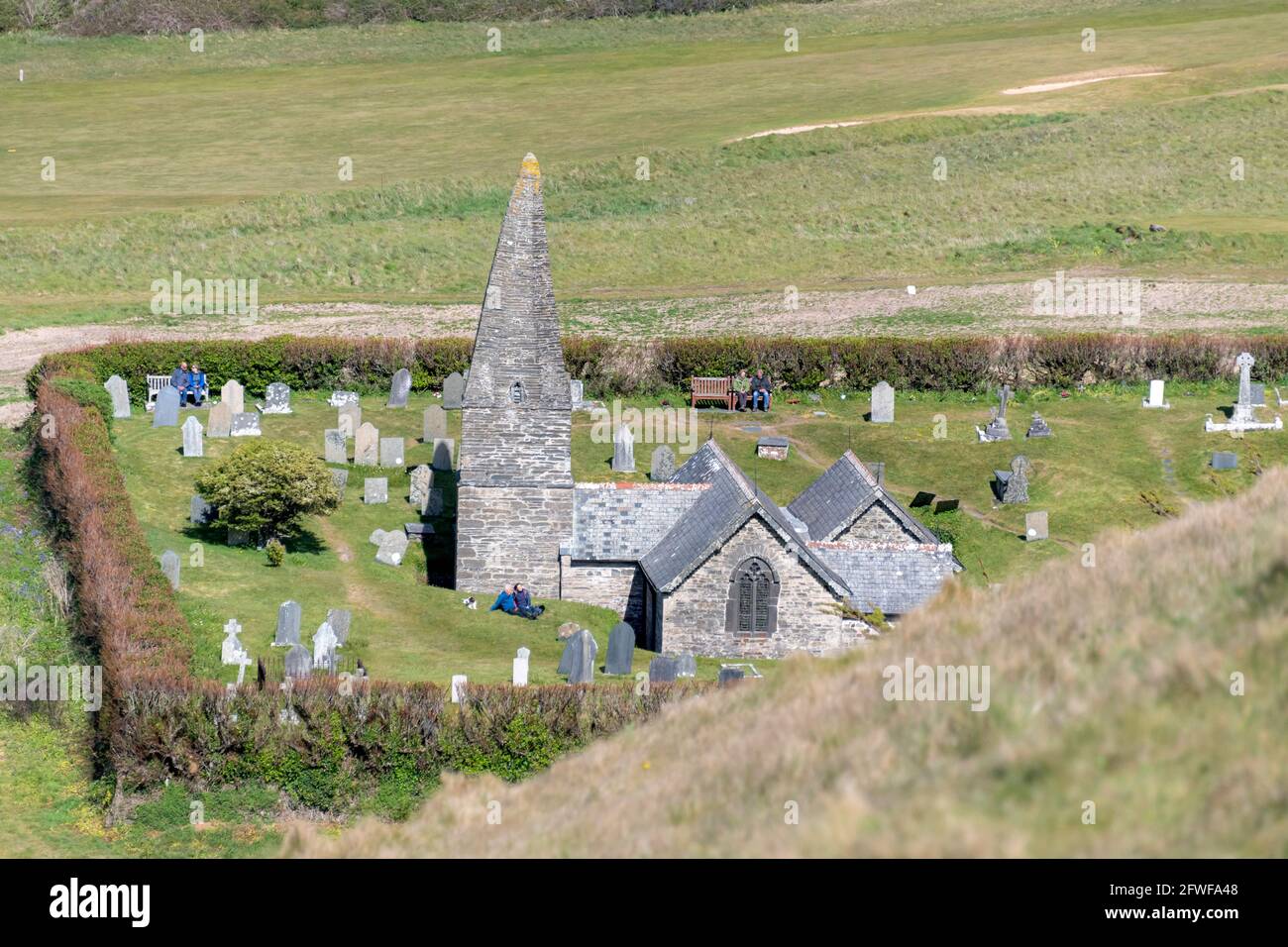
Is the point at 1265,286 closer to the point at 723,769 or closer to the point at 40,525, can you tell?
the point at 40,525

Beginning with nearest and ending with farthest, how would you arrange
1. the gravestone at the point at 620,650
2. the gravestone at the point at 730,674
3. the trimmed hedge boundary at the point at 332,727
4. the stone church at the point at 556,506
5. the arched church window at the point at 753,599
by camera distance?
the trimmed hedge boundary at the point at 332,727
the gravestone at the point at 730,674
the gravestone at the point at 620,650
the arched church window at the point at 753,599
the stone church at the point at 556,506

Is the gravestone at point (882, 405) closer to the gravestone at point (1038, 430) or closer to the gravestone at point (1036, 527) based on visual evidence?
the gravestone at point (1038, 430)

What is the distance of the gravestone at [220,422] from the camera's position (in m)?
50.4

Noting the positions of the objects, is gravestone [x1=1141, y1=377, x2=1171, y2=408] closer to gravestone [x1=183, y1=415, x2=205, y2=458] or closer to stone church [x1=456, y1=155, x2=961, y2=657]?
stone church [x1=456, y1=155, x2=961, y2=657]

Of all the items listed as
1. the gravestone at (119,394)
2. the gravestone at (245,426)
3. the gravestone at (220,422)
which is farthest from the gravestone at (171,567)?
the gravestone at (119,394)

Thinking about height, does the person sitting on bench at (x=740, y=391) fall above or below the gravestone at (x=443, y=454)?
above

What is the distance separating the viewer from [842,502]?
1608 inches

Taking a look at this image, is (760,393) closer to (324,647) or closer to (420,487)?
(420,487)

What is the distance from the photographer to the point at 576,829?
62.1 feet

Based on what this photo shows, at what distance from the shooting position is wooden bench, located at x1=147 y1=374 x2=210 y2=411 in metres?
53.7

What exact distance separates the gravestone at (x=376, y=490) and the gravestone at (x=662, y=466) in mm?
6420

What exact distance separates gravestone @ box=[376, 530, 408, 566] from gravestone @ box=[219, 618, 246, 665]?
310 inches

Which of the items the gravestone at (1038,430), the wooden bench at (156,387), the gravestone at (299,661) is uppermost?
the wooden bench at (156,387)
